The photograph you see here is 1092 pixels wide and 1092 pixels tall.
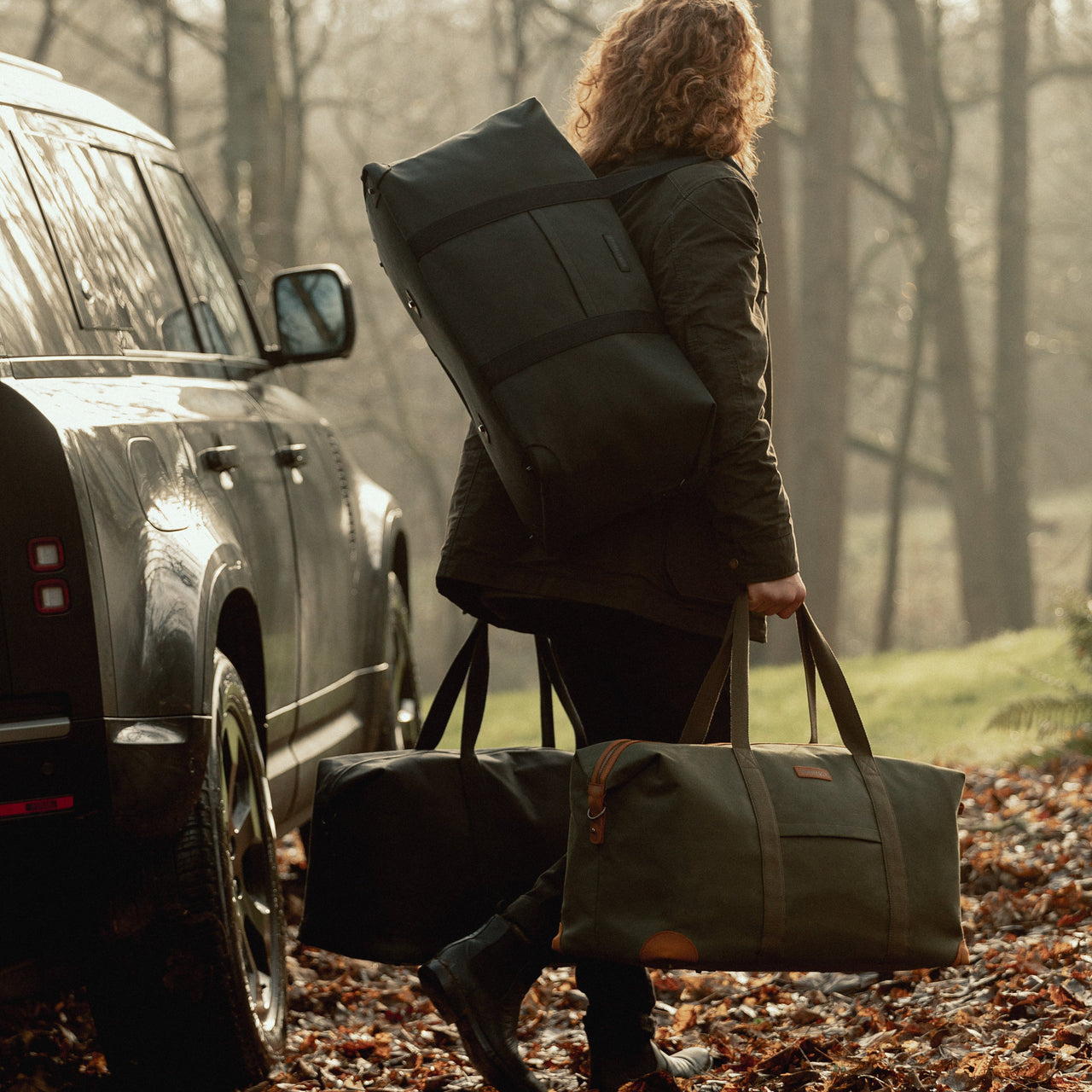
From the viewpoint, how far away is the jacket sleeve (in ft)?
10.2

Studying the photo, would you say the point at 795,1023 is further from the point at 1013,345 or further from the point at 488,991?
the point at 1013,345

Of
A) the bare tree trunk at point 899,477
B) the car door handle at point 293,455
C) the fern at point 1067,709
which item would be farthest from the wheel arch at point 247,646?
the bare tree trunk at point 899,477

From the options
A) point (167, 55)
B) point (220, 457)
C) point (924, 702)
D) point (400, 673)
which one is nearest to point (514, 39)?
point (167, 55)

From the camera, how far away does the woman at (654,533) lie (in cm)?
313

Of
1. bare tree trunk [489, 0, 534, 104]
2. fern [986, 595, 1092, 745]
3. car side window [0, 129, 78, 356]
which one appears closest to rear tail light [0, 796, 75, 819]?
car side window [0, 129, 78, 356]

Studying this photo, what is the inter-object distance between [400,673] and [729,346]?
3.56 m

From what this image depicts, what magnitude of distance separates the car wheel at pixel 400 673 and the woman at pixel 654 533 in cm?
246

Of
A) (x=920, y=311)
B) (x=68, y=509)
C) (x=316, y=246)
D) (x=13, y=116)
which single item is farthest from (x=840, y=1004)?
(x=316, y=246)

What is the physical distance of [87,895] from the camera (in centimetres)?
319

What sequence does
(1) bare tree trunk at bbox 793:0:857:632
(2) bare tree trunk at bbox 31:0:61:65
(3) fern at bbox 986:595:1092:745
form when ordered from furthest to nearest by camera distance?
(2) bare tree trunk at bbox 31:0:61:65 → (1) bare tree trunk at bbox 793:0:857:632 → (3) fern at bbox 986:595:1092:745

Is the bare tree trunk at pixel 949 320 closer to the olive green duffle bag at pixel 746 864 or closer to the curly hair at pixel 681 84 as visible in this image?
the curly hair at pixel 681 84

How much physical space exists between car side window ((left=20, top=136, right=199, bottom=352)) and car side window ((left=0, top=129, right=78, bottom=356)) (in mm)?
83

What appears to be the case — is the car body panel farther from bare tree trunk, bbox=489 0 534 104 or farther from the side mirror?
bare tree trunk, bbox=489 0 534 104

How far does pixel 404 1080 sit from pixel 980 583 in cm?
2045
